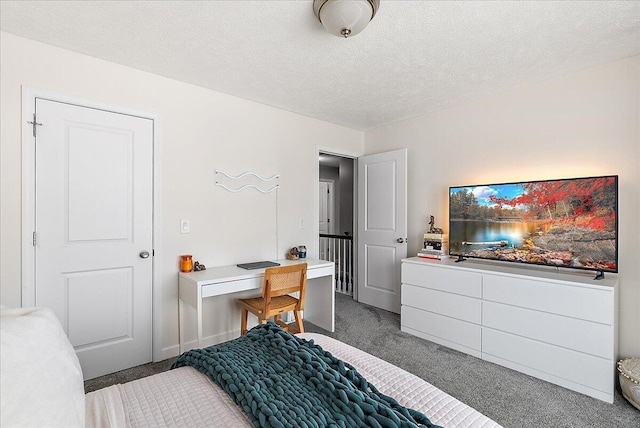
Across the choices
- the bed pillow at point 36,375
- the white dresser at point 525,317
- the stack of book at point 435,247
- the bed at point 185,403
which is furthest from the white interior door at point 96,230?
the stack of book at point 435,247

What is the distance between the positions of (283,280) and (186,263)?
87cm

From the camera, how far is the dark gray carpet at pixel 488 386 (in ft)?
6.47

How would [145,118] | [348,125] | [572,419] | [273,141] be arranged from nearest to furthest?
1. [572,419]
2. [145,118]
3. [273,141]
4. [348,125]

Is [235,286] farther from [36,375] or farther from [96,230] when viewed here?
[36,375]

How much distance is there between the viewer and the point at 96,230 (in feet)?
7.92

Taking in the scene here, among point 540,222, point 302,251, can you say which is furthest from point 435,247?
point 302,251

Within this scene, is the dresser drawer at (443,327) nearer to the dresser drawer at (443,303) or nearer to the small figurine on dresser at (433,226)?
the dresser drawer at (443,303)

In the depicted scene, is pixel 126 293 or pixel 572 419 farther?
pixel 126 293

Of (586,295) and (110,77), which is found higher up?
(110,77)

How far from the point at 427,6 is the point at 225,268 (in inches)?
102

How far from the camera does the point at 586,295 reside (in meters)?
2.24

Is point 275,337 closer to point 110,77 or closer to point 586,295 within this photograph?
point 586,295

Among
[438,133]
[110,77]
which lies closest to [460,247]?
[438,133]

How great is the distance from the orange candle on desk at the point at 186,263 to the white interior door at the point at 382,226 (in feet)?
7.54
